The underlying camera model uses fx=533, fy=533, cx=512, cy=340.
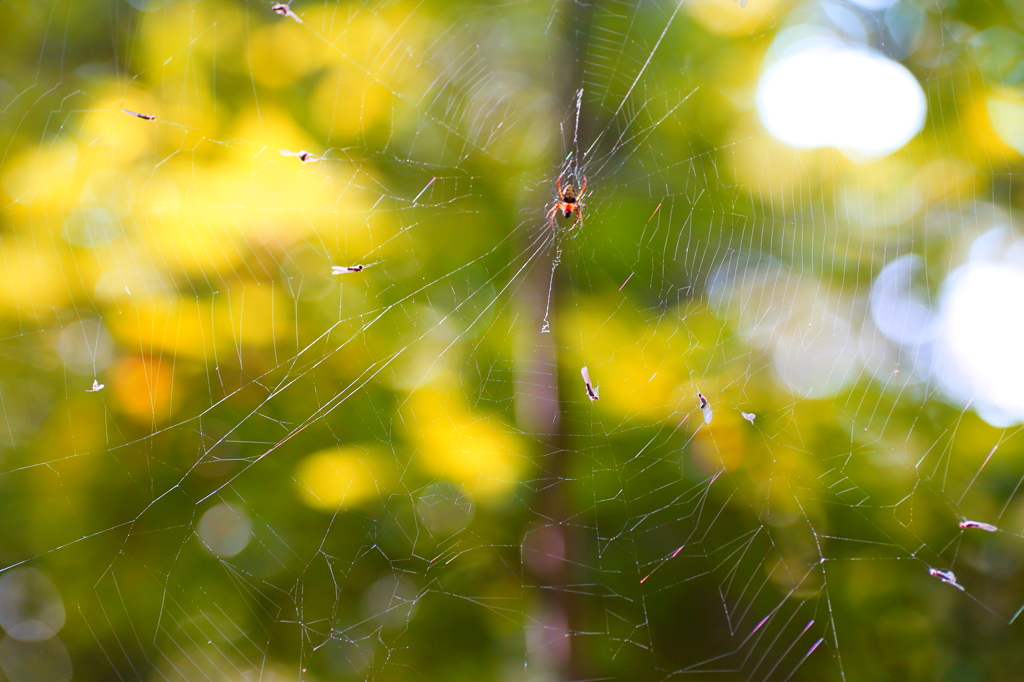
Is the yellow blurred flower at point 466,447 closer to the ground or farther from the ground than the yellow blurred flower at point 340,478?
farther from the ground

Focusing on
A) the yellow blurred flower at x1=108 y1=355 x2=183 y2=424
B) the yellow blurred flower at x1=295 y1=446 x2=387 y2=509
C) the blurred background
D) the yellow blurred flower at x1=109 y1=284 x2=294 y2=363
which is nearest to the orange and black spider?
the blurred background

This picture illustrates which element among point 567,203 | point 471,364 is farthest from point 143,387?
point 567,203

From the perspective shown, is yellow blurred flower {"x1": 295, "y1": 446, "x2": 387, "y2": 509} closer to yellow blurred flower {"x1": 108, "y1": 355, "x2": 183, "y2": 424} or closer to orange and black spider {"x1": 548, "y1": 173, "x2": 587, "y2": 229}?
yellow blurred flower {"x1": 108, "y1": 355, "x2": 183, "y2": 424}

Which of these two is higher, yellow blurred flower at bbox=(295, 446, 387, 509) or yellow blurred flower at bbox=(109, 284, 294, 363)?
yellow blurred flower at bbox=(109, 284, 294, 363)

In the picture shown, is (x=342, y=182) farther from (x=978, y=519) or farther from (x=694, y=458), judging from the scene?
(x=978, y=519)

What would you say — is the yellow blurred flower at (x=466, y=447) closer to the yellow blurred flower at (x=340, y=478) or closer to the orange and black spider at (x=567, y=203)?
the yellow blurred flower at (x=340, y=478)

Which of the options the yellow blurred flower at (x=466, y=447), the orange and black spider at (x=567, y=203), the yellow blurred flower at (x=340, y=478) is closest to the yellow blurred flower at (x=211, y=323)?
the yellow blurred flower at (x=340, y=478)
